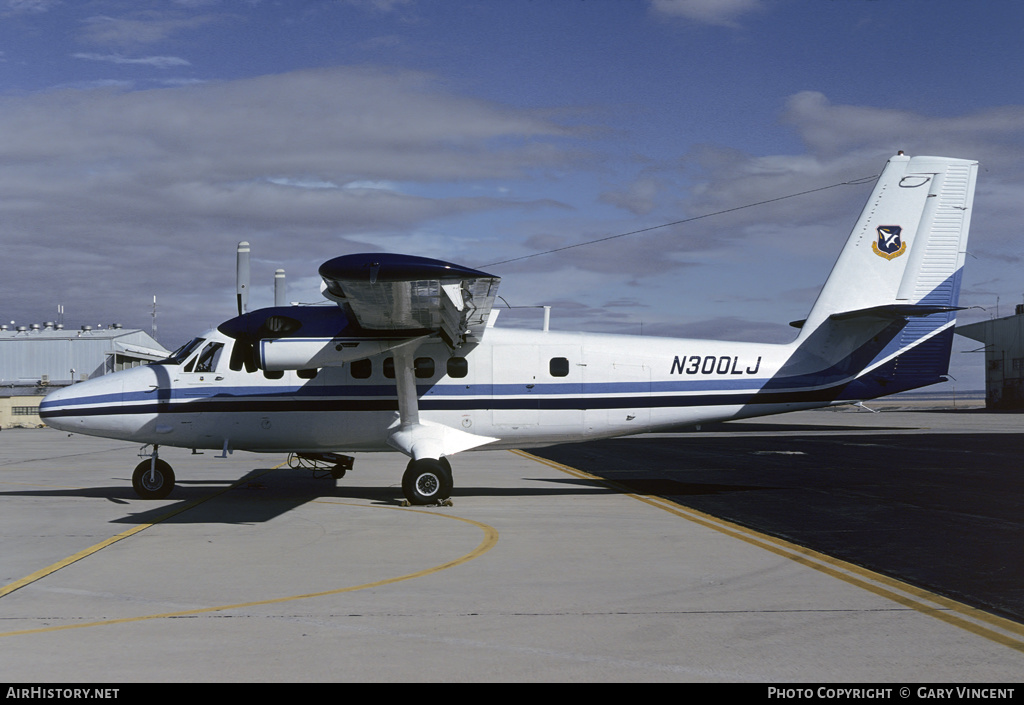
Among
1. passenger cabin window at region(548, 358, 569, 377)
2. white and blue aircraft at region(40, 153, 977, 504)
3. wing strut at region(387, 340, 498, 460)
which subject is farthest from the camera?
passenger cabin window at region(548, 358, 569, 377)

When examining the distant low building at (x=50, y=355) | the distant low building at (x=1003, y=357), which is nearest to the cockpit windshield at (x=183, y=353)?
the distant low building at (x=50, y=355)

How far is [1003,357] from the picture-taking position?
258 feet

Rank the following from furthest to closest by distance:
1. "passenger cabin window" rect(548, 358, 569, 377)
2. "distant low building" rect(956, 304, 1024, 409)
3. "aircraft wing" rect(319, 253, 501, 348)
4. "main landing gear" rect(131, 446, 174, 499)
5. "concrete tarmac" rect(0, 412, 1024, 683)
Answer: "distant low building" rect(956, 304, 1024, 409) < "passenger cabin window" rect(548, 358, 569, 377) < "main landing gear" rect(131, 446, 174, 499) < "aircraft wing" rect(319, 253, 501, 348) < "concrete tarmac" rect(0, 412, 1024, 683)

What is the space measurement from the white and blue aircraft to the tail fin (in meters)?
0.03

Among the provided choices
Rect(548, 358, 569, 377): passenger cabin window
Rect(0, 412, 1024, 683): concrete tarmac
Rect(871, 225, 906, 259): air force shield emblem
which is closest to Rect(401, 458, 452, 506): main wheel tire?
Rect(0, 412, 1024, 683): concrete tarmac

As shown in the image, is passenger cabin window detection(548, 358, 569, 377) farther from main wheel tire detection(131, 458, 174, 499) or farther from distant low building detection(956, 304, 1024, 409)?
distant low building detection(956, 304, 1024, 409)

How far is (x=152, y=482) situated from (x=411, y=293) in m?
6.99

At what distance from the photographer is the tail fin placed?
620 inches

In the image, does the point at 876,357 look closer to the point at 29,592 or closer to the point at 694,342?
the point at 694,342

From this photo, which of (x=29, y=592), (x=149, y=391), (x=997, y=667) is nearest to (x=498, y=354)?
(x=149, y=391)

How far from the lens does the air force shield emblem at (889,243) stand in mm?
15938

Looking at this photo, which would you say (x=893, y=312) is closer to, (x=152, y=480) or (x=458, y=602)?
(x=458, y=602)

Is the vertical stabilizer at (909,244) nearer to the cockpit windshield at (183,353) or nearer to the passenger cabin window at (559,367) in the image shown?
the passenger cabin window at (559,367)
